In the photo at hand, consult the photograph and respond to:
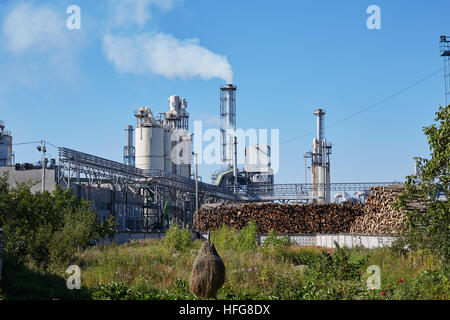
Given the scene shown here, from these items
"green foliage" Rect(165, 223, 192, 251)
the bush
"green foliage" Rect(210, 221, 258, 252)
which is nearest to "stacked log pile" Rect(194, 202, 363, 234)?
"green foliage" Rect(210, 221, 258, 252)

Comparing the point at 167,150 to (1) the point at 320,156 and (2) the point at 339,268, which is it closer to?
(1) the point at 320,156

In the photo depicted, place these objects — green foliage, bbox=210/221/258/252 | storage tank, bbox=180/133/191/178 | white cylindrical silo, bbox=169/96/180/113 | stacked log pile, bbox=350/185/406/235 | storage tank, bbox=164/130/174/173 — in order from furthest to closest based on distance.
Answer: white cylindrical silo, bbox=169/96/180/113, storage tank, bbox=180/133/191/178, storage tank, bbox=164/130/174/173, stacked log pile, bbox=350/185/406/235, green foliage, bbox=210/221/258/252

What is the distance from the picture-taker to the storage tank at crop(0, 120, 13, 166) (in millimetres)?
56062

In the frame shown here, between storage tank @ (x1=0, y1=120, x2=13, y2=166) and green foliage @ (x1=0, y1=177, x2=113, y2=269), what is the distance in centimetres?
3675

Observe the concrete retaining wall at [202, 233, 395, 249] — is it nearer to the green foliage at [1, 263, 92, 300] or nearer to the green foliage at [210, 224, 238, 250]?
the green foliage at [210, 224, 238, 250]

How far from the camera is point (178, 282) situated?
48.0 feet

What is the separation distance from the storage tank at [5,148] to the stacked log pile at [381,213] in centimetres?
3975

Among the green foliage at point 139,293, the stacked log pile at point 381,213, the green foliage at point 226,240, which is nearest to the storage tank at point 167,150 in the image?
the stacked log pile at point 381,213

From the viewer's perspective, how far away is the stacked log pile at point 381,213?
977 inches

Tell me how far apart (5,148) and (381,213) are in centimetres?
4240

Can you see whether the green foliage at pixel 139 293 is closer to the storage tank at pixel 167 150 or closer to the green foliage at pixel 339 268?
the green foliage at pixel 339 268

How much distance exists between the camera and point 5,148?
5669 centimetres
